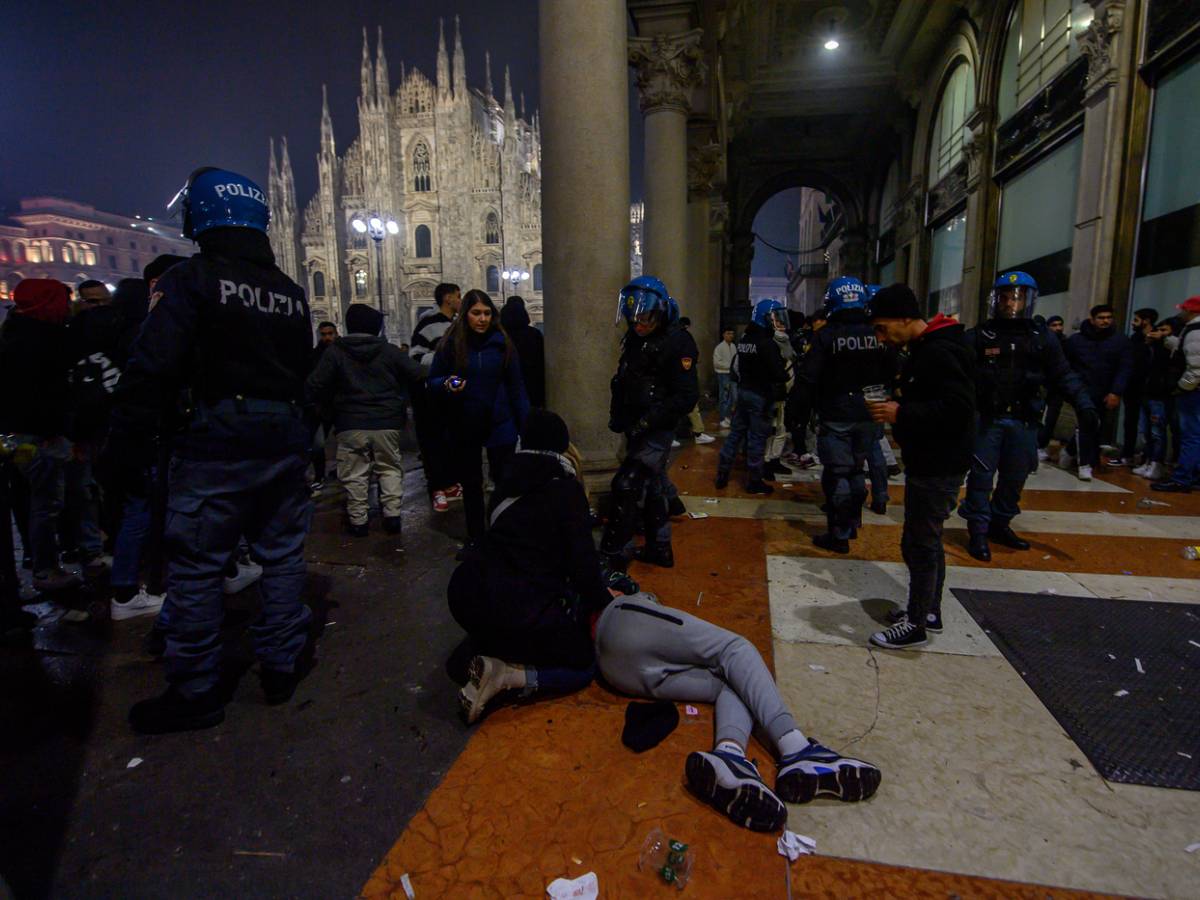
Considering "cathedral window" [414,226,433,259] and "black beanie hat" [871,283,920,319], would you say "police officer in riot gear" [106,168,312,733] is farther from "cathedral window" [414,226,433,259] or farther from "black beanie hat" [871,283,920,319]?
"cathedral window" [414,226,433,259]

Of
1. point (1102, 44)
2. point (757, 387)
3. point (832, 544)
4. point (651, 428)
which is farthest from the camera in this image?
point (1102, 44)

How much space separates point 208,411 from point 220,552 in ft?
2.00

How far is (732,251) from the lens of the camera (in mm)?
27109

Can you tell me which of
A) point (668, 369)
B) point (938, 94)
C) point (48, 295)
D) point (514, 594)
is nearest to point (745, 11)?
point (938, 94)

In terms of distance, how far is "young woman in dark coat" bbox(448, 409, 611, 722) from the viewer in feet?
8.55

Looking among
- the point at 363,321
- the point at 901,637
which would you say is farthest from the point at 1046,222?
the point at 363,321

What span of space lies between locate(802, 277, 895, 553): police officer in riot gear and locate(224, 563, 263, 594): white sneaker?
4184 millimetres

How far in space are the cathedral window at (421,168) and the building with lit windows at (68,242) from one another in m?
38.5

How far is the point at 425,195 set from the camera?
68.0 metres

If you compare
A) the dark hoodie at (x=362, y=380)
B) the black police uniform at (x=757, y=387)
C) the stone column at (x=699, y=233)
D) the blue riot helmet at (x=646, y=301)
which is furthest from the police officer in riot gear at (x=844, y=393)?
the stone column at (x=699, y=233)

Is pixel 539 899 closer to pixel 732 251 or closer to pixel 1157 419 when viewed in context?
pixel 1157 419

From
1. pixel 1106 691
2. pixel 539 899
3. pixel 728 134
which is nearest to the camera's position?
pixel 539 899

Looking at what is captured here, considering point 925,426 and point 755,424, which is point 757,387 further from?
point 925,426

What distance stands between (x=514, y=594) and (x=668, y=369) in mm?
2378
